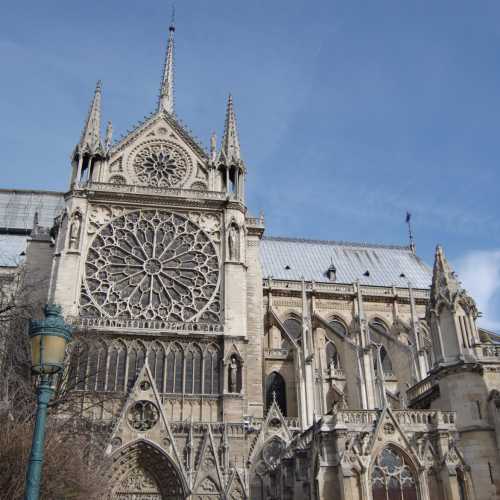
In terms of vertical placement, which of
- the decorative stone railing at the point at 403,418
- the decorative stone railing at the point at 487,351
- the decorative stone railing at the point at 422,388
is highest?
the decorative stone railing at the point at 487,351

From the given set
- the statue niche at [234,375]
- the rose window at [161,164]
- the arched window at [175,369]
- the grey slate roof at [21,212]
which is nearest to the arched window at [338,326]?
the statue niche at [234,375]

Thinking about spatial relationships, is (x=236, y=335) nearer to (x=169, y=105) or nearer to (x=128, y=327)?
(x=128, y=327)

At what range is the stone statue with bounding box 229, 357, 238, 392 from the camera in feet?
90.0

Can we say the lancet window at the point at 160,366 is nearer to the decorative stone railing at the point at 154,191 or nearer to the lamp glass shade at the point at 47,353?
the decorative stone railing at the point at 154,191

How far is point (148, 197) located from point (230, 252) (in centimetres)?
524

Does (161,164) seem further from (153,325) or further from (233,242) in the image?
(153,325)

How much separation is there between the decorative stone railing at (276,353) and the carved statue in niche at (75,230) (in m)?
11.7

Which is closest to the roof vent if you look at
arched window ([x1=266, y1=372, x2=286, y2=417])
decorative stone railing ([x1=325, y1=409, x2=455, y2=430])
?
arched window ([x1=266, y1=372, x2=286, y2=417])

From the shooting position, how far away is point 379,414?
60.8 feet

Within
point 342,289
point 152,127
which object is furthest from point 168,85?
point 342,289

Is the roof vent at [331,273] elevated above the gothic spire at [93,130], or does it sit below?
below

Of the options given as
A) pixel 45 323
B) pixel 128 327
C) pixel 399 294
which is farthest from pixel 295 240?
pixel 45 323

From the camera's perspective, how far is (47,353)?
863 cm

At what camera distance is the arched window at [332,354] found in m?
37.5
